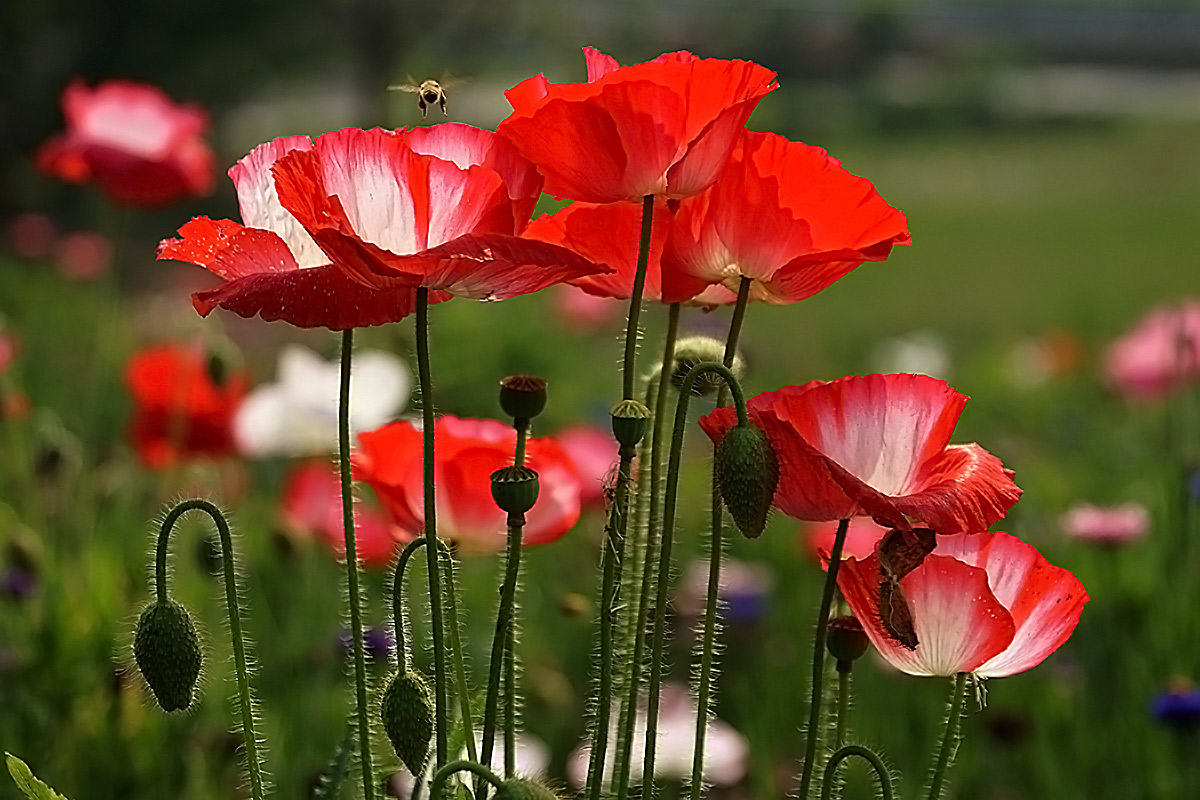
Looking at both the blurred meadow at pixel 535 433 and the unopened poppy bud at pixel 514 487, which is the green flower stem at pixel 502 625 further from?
the blurred meadow at pixel 535 433

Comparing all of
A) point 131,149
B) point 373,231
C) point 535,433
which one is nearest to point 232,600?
point 373,231

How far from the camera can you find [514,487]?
92 cm

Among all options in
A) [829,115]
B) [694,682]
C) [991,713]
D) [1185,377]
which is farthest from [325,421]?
[829,115]

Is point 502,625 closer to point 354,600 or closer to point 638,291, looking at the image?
point 354,600

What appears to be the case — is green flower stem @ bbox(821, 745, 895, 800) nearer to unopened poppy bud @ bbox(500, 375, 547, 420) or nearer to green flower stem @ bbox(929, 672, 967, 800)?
green flower stem @ bbox(929, 672, 967, 800)

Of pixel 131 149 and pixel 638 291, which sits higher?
pixel 131 149

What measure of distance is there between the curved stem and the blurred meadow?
169 millimetres

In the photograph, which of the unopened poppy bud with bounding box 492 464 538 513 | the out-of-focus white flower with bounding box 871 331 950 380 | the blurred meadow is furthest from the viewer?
the out-of-focus white flower with bounding box 871 331 950 380

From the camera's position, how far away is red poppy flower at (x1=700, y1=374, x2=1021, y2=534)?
0.95 m

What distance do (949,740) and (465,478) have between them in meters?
0.44

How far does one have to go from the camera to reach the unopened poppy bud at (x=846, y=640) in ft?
3.42

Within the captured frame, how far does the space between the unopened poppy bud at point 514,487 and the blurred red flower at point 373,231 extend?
0.38 ft

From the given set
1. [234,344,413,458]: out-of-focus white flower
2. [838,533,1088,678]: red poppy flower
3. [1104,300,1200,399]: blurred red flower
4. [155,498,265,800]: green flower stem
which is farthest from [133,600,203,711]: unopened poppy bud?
[1104,300,1200,399]: blurred red flower

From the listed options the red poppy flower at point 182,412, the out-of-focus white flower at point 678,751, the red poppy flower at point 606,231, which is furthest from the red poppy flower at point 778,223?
the red poppy flower at point 182,412
